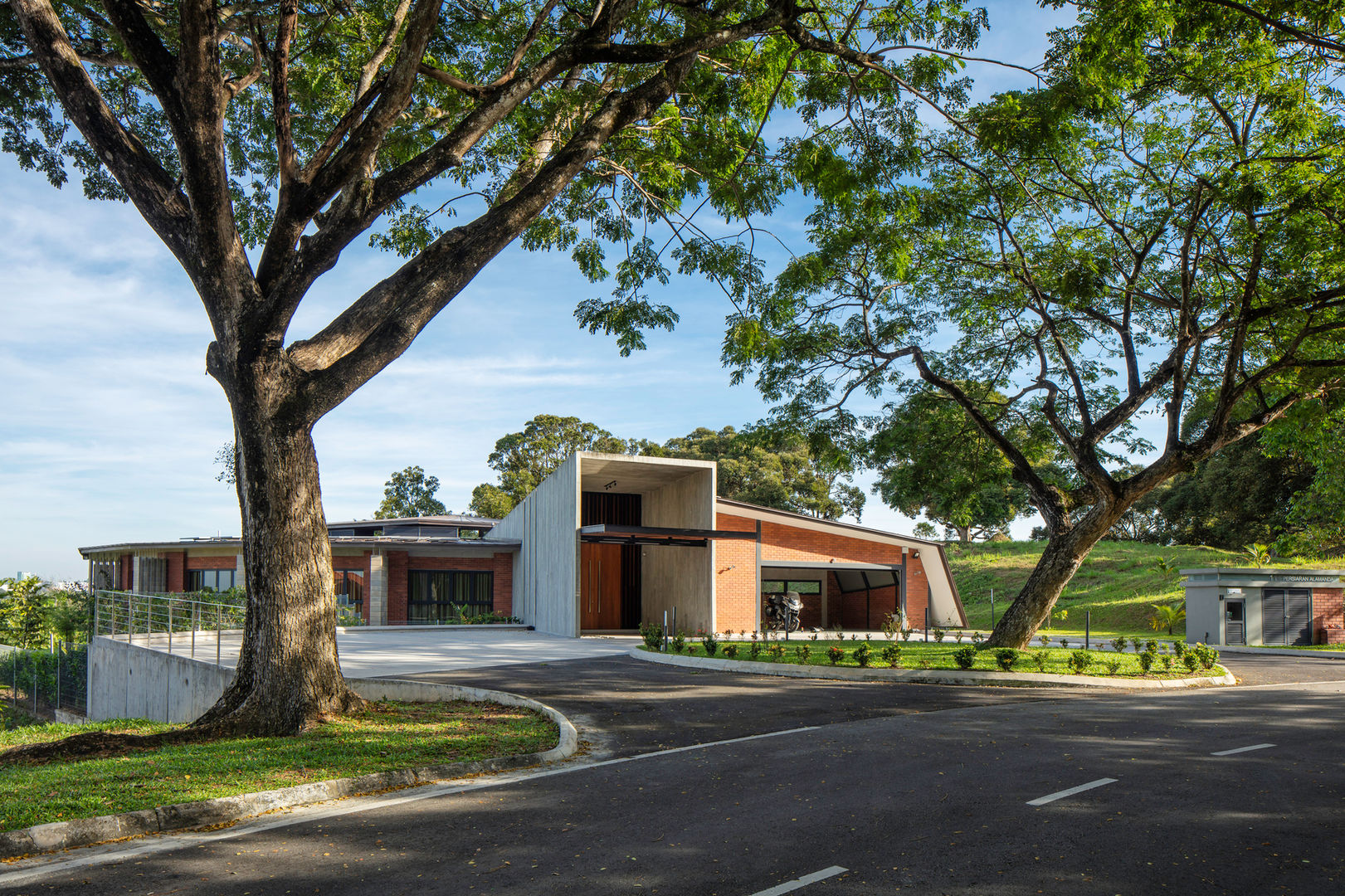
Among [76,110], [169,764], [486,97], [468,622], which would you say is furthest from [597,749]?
[468,622]

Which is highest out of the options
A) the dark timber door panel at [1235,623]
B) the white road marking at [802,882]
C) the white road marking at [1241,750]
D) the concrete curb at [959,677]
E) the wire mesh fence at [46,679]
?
the white road marking at [802,882]

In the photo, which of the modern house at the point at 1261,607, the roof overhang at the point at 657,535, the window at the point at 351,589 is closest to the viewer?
the roof overhang at the point at 657,535

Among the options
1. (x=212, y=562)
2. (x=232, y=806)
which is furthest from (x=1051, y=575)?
(x=212, y=562)

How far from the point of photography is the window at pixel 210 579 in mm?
35562

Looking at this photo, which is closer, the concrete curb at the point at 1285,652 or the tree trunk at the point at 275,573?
the tree trunk at the point at 275,573

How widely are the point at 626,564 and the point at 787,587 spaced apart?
7.15 metres

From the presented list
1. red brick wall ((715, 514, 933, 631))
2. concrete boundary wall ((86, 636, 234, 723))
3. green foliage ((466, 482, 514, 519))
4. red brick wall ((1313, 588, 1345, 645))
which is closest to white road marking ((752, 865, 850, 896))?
concrete boundary wall ((86, 636, 234, 723))

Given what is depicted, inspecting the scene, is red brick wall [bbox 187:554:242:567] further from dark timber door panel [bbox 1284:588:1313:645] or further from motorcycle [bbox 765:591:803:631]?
dark timber door panel [bbox 1284:588:1313:645]

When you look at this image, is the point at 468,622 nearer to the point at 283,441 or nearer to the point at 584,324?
the point at 584,324

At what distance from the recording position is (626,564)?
3183cm

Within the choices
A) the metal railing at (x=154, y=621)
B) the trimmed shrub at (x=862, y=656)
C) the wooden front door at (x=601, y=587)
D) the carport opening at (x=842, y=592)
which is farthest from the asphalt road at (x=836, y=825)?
the carport opening at (x=842, y=592)

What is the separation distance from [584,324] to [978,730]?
297 inches

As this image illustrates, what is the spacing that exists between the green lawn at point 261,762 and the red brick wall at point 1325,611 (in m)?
27.5

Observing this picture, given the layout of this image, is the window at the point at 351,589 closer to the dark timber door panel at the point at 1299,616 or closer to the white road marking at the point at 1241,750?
the white road marking at the point at 1241,750
